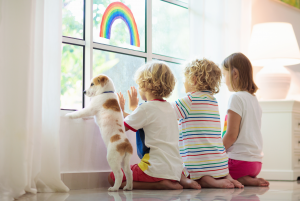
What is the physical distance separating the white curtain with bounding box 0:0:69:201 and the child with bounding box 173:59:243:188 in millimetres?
786

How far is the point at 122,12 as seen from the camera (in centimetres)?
254

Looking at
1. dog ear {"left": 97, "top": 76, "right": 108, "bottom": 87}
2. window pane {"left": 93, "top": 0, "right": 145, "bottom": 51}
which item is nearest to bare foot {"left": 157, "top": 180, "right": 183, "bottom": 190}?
dog ear {"left": 97, "top": 76, "right": 108, "bottom": 87}

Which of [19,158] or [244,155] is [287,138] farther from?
[19,158]

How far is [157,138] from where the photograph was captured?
1.93m

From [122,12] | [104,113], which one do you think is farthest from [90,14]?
[104,113]

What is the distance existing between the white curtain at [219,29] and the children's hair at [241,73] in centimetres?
60

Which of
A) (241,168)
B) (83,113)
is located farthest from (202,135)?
(83,113)

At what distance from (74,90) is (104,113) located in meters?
0.45

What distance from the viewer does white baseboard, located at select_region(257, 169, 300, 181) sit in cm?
293

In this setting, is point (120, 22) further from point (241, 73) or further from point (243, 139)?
point (243, 139)

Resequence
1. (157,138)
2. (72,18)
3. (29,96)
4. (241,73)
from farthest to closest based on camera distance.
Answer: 1. (241,73)
2. (72,18)
3. (157,138)
4. (29,96)

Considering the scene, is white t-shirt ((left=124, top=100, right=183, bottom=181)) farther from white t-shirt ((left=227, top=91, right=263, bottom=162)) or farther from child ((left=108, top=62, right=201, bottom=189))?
white t-shirt ((left=227, top=91, right=263, bottom=162))

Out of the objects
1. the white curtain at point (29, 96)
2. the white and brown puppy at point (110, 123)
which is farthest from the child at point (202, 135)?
the white curtain at point (29, 96)

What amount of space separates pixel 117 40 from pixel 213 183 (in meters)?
1.22
